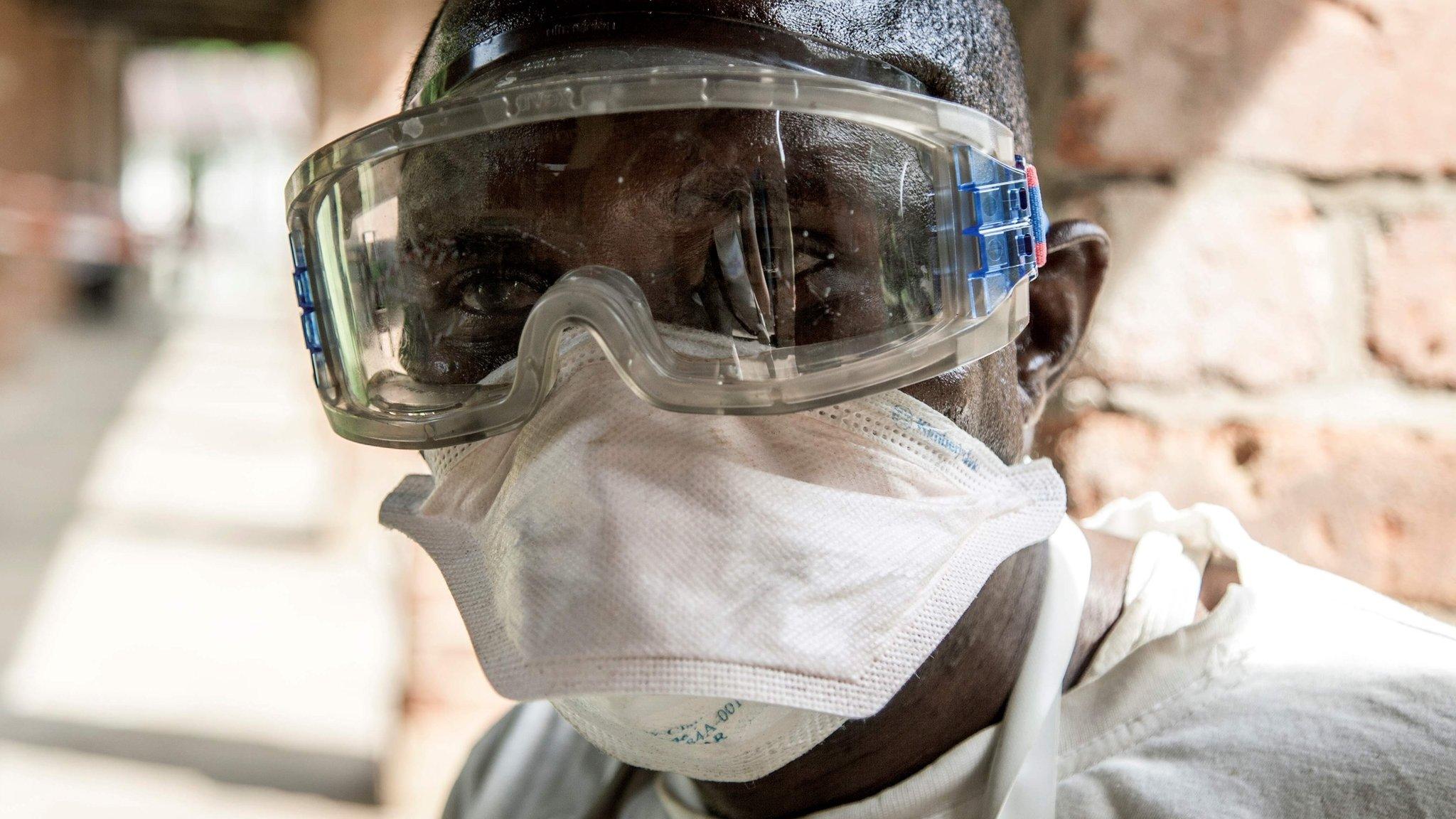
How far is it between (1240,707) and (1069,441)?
1.56 ft

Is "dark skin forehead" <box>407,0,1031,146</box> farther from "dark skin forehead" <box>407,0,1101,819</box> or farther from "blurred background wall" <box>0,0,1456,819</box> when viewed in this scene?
"blurred background wall" <box>0,0,1456,819</box>

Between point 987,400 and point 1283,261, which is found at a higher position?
point 1283,261

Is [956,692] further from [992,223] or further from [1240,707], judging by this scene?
[992,223]

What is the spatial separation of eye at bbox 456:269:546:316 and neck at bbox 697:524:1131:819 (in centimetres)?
49

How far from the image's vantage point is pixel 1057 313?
1.22 meters

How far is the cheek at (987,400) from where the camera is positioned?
1.02 m

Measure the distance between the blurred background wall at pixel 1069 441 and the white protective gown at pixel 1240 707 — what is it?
0.21m

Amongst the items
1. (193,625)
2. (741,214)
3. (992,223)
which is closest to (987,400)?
(992,223)

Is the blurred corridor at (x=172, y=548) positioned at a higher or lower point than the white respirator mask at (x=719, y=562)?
lower

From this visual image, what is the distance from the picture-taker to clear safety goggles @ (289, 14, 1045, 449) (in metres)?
0.90

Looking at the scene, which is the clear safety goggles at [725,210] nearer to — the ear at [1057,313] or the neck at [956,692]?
the ear at [1057,313]

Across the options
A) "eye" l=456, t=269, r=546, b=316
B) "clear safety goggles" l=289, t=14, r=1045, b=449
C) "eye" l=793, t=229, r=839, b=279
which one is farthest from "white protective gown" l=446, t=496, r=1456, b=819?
"eye" l=456, t=269, r=546, b=316

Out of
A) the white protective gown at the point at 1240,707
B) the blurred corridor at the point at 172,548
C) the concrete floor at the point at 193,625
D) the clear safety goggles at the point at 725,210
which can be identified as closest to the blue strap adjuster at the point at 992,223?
the clear safety goggles at the point at 725,210

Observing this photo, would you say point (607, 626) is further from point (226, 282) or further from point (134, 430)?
point (226, 282)
